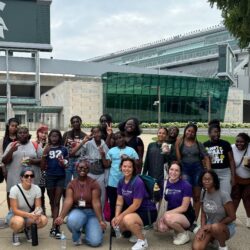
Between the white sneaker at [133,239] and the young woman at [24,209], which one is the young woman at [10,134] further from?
the white sneaker at [133,239]

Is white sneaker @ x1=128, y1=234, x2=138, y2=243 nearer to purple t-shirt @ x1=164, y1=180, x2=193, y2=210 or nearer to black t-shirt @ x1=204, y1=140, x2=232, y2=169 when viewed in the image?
purple t-shirt @ x1=164, y1=180, x2=193, y2=210

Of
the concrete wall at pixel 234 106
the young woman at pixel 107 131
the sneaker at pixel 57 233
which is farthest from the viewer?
the concrete wall at pixel 234 106

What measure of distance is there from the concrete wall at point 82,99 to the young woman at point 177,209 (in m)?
48.2

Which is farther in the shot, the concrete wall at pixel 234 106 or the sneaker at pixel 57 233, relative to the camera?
the concrete wall at pixel 234 106

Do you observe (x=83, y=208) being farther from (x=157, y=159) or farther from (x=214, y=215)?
(x=214, y=215)

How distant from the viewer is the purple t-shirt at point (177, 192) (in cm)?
578

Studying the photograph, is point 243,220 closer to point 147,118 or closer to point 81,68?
point 147,118

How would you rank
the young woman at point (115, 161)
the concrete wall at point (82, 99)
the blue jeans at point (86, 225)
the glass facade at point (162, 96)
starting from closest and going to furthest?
the blue jeans at point (86, 225)
the young woman at point (115, 161)
the concrete wall at point (82, 99)
the glass facade at point (162, 96)

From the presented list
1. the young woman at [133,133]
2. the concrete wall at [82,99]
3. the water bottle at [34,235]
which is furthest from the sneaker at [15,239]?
the concrete wall at [82,99]

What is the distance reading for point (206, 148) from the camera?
658cm

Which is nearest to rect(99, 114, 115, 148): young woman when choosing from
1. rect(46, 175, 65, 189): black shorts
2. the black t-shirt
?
rect(46, 175, 65, 189): black shorts

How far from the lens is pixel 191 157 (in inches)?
253

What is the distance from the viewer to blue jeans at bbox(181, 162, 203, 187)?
6.43 metres

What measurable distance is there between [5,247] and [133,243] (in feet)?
5.63
